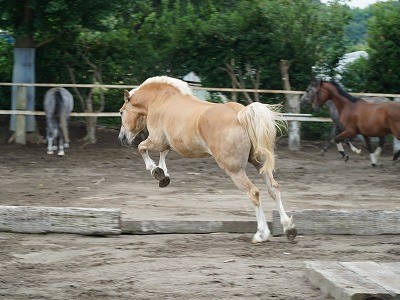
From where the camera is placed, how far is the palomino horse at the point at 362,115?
666 inches

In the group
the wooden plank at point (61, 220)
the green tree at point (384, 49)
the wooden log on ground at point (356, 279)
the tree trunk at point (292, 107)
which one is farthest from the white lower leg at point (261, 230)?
the green tree at point (384, 49)

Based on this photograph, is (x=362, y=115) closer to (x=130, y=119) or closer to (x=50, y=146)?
(x=50, y=146)

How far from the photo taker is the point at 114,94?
20.2 m

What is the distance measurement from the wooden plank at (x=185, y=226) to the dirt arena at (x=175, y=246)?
0.37ft

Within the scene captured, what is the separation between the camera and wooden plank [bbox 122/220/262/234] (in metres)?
8.92

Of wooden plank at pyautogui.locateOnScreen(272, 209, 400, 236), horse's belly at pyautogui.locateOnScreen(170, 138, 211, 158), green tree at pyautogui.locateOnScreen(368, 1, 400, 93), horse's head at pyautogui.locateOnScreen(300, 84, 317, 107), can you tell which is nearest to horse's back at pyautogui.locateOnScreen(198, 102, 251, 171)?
horse's belly at pyautogui.locateOnScreen(170, 138, 211, 158)

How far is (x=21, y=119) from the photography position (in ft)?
61.3

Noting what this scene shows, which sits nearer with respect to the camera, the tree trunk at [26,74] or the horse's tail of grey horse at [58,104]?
the horse's tail of grey horse at [58,104]

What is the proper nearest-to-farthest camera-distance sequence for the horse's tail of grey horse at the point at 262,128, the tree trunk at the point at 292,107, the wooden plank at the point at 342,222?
the horse's tail of grey horse at the point at 262,128 → the wooden plank at the point at 342,222 → the tree trunk at the point at 292,107

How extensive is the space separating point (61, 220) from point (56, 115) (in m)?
9.58

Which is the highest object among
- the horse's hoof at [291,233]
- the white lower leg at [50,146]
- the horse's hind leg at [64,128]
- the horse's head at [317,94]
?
the horse's head at [317,94]

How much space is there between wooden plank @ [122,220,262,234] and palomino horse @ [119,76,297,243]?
34 centimetres

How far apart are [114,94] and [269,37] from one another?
405 cm

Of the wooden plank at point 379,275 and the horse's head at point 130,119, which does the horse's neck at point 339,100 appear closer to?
the horse's head at point 130,119
